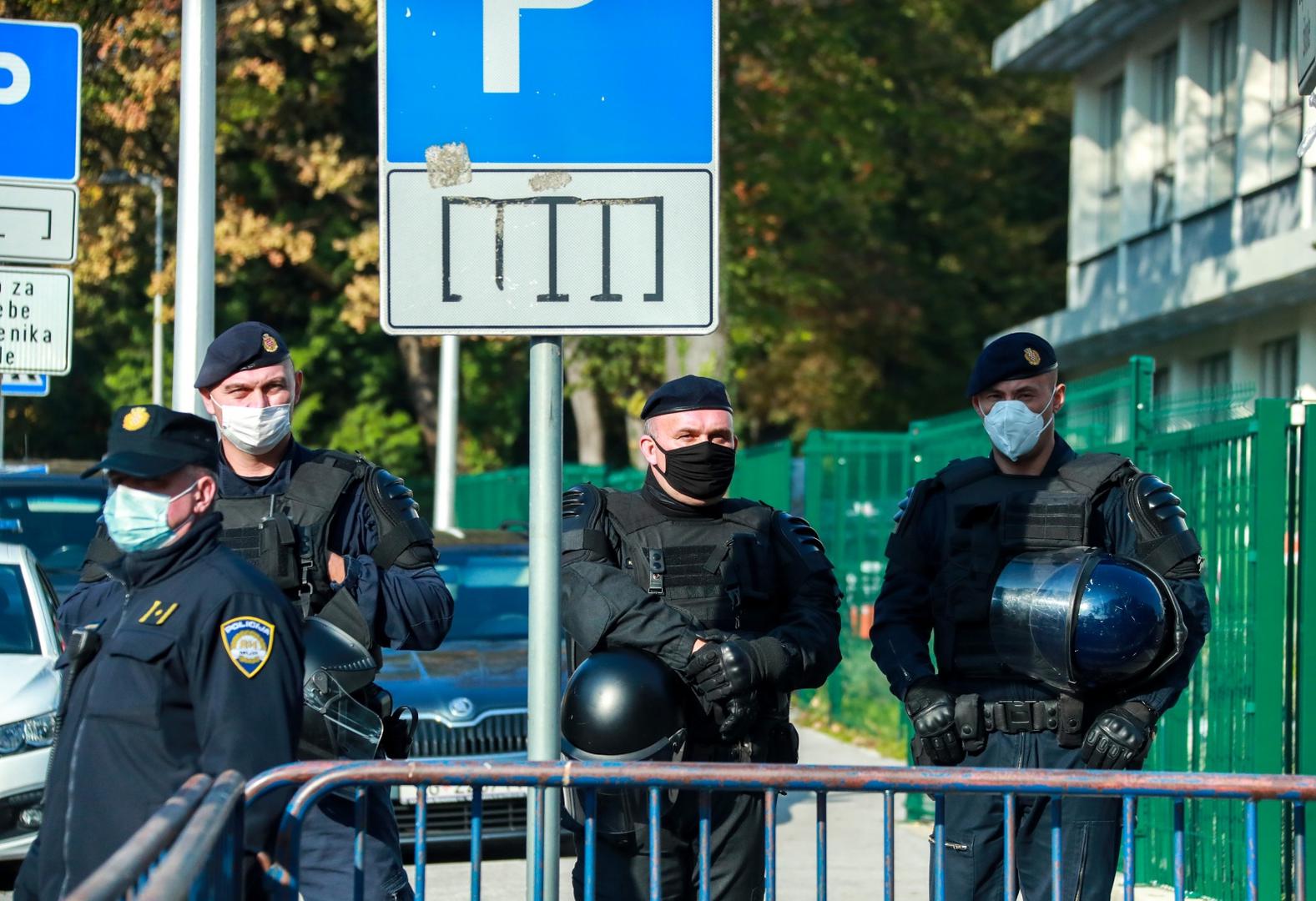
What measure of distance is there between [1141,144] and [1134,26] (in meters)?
1.35

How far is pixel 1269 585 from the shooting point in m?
6.93

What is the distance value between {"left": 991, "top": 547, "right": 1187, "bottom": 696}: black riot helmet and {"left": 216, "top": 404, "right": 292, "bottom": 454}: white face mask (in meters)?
1.91

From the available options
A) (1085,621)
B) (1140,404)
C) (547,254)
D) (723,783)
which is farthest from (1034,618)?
(1140,404)

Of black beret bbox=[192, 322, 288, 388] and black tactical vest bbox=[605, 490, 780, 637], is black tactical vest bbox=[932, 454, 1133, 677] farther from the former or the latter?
black beret bbox=[192, 322, 288, 388]

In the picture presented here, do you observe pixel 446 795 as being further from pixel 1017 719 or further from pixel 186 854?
pixel 186 854

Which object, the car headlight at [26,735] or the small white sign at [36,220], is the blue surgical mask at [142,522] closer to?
the car headlight at [26,735]

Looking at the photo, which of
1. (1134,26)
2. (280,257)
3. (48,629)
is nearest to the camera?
(48,629)

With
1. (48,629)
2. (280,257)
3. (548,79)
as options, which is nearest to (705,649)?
(548,79)

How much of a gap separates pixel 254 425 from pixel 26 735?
3930 millimetres

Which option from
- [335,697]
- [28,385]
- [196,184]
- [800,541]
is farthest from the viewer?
[28,385]

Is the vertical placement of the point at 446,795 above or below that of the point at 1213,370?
below

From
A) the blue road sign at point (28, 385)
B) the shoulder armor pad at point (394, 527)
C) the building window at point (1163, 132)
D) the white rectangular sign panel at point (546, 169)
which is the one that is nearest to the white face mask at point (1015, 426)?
the white rectangular sign panel at point (546, 169)

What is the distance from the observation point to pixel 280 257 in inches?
939

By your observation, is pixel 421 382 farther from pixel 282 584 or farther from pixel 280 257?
pixel 282 584
